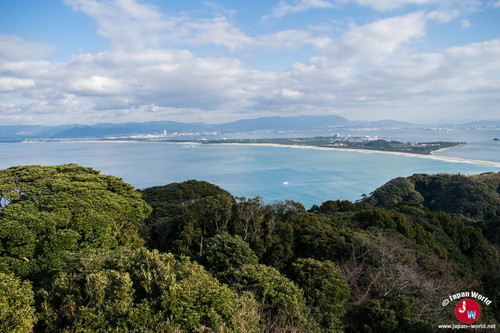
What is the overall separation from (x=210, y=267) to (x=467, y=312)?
6.96 m

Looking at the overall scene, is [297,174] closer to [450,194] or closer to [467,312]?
[450,194]

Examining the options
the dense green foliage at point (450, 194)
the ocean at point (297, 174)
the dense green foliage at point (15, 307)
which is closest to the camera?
the dense green foliage at point (15, 307)

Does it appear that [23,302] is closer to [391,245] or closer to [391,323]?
[391,323]

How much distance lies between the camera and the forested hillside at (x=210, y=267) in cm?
489

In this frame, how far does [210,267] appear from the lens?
→ 27.0ft

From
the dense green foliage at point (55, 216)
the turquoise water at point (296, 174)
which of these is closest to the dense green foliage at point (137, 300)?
the dense green foliage at point (55, 216)

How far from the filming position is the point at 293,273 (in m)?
8.35

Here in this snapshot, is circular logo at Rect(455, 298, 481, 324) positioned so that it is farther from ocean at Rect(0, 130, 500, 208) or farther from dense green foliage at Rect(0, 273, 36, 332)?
ocean at Rect(0, 130, 500, 208)

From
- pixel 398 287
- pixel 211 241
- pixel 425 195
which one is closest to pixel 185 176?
pixel 425 195

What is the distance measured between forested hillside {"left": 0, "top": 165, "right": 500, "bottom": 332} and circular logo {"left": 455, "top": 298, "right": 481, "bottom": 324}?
20 centimetres

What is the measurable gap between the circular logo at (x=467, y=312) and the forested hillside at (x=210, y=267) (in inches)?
7.8

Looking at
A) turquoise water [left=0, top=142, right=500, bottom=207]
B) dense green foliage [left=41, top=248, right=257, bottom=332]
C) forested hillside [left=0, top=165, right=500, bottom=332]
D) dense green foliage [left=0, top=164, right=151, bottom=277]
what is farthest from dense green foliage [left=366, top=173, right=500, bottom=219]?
dense green foliage [left=41, top=248, right=257, bottom=332]

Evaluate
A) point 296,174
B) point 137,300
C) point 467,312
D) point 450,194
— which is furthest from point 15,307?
point 296,174

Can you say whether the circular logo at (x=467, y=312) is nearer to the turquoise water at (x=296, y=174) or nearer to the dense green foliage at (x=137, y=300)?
the dense green foliage at (x=137, y=300)
